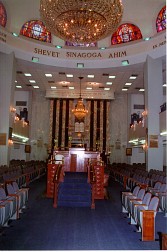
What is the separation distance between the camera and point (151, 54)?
1285cm

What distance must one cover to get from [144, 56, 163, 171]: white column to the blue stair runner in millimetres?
4045

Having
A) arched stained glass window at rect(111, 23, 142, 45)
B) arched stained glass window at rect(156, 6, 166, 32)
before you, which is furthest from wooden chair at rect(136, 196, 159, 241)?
arched stained glass window at rect(111, 23, 142, 45)

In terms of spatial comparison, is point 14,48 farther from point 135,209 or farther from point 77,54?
point 135,209

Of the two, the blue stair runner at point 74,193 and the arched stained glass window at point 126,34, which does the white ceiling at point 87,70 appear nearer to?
the arched stained glass window at point 126,34

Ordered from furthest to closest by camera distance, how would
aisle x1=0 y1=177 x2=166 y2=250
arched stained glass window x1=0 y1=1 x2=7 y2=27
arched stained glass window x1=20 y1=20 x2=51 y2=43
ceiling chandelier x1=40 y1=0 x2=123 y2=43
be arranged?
arched stained glass window x1=20 y1=20 x2=51 y2=43
arched stained glass window x1=0 y1=1 x2=7 y2=27
ceiling chandelier x1=40 y1=0 x2=123 y2=43
aisle x1=0 y1=177 x2=166 y2=250

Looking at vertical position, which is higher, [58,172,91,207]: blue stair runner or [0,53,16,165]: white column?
[0,53,16,165]: white column

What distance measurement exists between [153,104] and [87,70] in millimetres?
4503

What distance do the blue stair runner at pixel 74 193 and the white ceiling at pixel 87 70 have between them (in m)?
7.50

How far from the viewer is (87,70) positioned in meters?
14.8

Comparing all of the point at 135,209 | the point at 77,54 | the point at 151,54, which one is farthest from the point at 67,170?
the point at 135,209

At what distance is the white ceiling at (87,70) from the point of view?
12.7m

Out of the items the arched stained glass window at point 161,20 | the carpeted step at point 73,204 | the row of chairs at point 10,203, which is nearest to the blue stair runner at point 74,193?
the carpeted step at point 73,204

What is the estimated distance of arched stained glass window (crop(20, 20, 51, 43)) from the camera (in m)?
14.0

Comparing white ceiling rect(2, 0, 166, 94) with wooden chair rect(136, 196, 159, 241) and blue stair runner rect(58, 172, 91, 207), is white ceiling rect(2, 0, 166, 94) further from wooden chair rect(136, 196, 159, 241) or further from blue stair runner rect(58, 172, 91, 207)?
wooden chair rect(136, 196, 159, 241)
